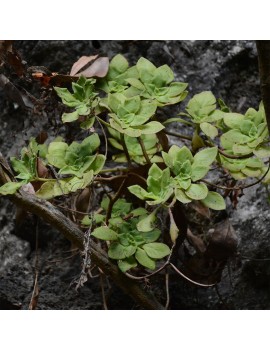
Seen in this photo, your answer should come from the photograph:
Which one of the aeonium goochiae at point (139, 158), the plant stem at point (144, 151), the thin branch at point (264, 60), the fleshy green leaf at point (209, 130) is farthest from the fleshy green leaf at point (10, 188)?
the thin branch at point (264, 60)

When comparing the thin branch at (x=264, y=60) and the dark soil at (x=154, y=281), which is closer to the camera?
the thin branch at (x=264, y=60)

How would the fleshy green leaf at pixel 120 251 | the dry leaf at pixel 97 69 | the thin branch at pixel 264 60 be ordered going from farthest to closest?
the dry leaf at pixel 97 69, the fleshy green leaf at pixel 120 251, the thin branch at pixel 264 60

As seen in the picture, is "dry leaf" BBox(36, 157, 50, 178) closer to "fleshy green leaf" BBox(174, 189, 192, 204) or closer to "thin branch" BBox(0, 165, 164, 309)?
"thin branch" BBox(0, 165, 164, 309)

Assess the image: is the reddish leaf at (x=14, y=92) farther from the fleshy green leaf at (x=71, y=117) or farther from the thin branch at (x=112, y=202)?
the thin branch at (x=112, y=202)

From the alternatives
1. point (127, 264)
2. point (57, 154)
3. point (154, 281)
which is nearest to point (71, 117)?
point (57, 154)

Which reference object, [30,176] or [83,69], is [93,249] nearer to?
[30,176]
